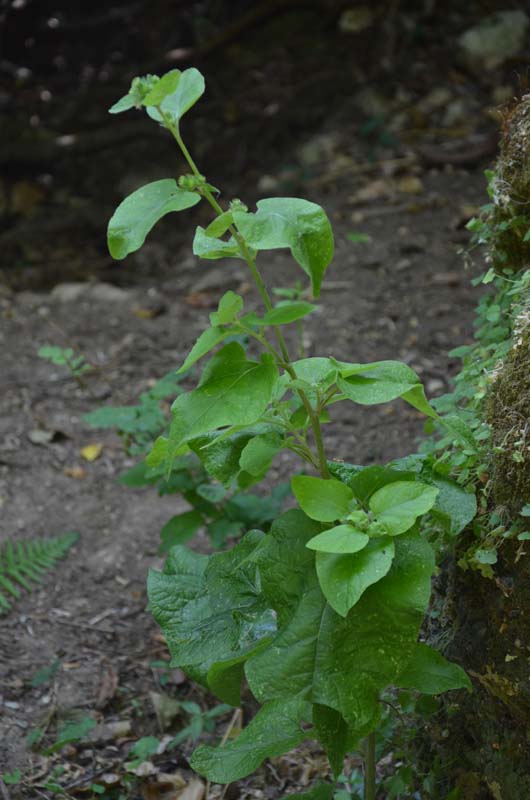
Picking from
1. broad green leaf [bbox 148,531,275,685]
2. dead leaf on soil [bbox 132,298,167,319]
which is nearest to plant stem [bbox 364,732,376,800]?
broad green leaf [bbox 148,531,275,685]

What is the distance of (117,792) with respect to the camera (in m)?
2.12

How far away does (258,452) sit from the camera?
5.15 feet

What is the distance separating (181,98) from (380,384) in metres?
0.58

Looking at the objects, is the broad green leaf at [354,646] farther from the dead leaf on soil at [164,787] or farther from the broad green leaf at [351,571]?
the dead leaf on soil at [164,787]

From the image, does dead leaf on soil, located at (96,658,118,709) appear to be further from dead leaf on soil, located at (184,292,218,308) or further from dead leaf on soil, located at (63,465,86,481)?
dead leaf on soil, located at (184,292,218,308)

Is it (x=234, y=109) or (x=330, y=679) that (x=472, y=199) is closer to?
(x=234, y=109)

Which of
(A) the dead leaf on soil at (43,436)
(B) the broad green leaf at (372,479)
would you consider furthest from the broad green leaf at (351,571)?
(A) the dead leaf on soil at (43,436)

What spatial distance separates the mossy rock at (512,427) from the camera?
1660 millimetres

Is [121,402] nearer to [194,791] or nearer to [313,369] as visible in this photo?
[194,791]

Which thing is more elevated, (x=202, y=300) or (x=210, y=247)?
(x=210, y=247)

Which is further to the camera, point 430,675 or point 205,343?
point 430,675

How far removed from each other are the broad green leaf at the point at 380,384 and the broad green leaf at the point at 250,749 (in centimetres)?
53

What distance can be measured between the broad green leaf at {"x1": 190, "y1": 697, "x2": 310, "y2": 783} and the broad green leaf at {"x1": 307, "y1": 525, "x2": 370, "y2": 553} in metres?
0.30

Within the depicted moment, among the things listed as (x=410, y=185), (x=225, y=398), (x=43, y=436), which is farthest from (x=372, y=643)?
(x=410, y=185)
